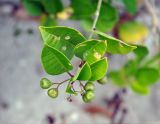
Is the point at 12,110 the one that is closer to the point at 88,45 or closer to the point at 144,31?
the point at 144,31

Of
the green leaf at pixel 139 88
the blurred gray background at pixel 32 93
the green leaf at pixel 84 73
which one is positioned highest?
the green leaf at pixel 84 73

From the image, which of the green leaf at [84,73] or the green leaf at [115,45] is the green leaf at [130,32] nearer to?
the green leaf at [115,45]

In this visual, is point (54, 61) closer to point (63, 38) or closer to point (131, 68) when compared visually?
point (63, 38)

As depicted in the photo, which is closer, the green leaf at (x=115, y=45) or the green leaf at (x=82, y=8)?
the green leaf at (x=115, y=45)

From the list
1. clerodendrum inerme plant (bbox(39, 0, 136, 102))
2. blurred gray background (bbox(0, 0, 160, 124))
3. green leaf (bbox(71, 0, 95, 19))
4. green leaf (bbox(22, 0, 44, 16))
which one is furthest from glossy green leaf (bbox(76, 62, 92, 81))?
blurred gray background (bbox(0, 0, 160, 124))

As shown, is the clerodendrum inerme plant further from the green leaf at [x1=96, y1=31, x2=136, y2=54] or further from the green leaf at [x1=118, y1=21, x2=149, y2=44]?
the green leaf at [x1=118, y1=21, x2=149, y2=44]

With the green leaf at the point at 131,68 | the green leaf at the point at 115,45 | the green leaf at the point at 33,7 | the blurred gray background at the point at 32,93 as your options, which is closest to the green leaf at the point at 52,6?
the green leaf at the point at 33,7

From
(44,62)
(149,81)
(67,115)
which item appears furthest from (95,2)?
(67,115)
